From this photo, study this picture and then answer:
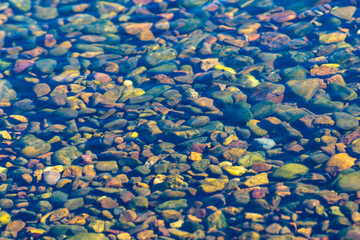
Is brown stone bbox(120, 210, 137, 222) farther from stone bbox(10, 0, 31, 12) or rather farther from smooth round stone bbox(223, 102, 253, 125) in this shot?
stone bbox(10, 0, 31, 12)

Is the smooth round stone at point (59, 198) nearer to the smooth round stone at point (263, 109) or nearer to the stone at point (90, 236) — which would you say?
the stone at point (90, 236)

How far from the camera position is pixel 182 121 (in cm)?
564

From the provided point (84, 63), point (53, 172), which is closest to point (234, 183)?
point (53, 172)

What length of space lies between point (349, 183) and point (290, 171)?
666mm

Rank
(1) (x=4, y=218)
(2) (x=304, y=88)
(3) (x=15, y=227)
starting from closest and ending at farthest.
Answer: (3) (x=15, y=227)
(1) (x=4, y=218)
(2) (x=304, y=88)

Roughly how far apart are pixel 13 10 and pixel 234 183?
7238 millimetres

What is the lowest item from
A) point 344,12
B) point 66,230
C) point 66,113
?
point 66,230

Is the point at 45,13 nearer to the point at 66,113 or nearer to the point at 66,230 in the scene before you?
the point at 66,113

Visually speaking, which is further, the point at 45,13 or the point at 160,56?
the point at 45,13

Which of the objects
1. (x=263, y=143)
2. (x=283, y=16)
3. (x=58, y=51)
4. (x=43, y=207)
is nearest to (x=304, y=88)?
(x=263, y=143)

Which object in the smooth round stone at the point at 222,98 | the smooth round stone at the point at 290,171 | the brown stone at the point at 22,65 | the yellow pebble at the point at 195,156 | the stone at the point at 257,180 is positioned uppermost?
the smooth round stone at the point at 222,98

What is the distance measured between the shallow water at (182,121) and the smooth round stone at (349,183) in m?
0.02

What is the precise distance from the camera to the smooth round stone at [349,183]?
4250mm

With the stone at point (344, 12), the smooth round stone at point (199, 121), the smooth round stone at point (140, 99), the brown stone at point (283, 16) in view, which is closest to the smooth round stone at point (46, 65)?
the smooth round stone at point (140, 99)
